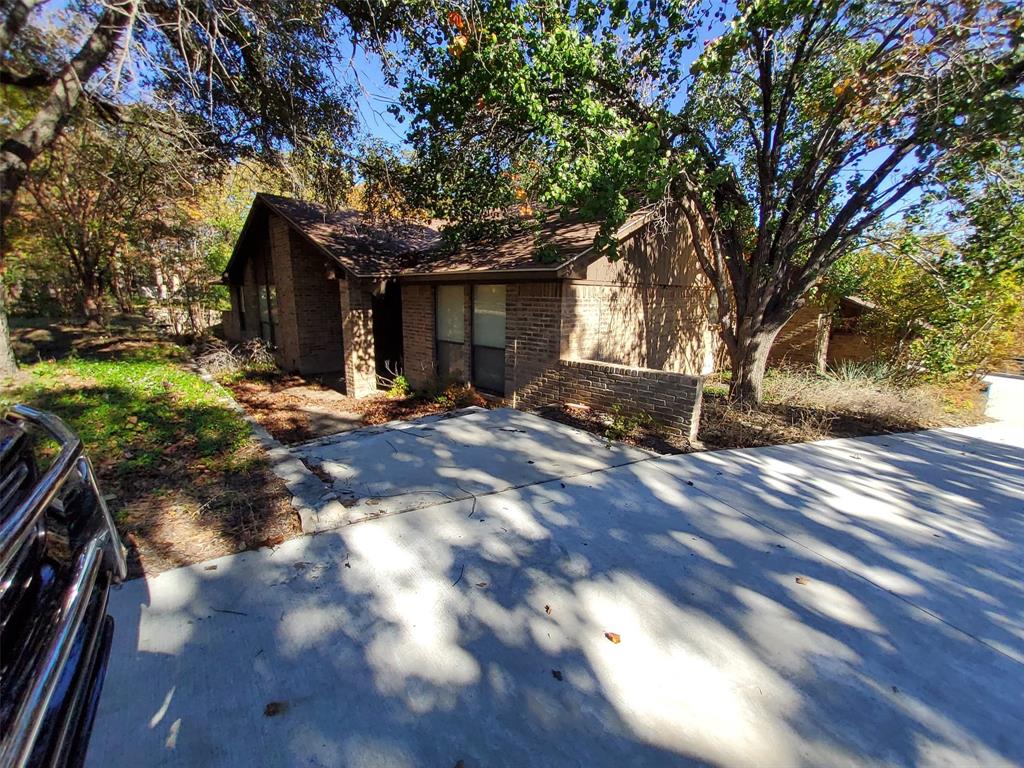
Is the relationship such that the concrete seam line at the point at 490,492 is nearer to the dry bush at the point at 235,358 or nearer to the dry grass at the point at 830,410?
the dry grass at the point at 830,410

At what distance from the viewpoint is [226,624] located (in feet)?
8.10

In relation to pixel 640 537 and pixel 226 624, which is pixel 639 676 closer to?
pixel 640 537

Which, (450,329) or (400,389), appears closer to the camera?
(450,329)

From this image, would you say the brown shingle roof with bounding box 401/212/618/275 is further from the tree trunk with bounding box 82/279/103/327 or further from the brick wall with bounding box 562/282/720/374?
the tree trunk with bounding box 82/279/103/327

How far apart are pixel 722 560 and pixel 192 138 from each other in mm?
9719

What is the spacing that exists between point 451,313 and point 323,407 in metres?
3.41

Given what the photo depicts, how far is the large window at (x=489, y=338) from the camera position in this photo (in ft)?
28.4

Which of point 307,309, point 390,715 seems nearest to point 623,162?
point 390,715

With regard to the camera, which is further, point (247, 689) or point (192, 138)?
point (192, 138)

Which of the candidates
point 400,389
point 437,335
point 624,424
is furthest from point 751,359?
point 400,389

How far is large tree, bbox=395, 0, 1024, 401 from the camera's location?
5504mm

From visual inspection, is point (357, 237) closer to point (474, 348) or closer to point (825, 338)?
point (474, 348)

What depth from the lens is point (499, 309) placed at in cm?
863

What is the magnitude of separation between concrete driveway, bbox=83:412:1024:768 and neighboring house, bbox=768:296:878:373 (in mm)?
8850
